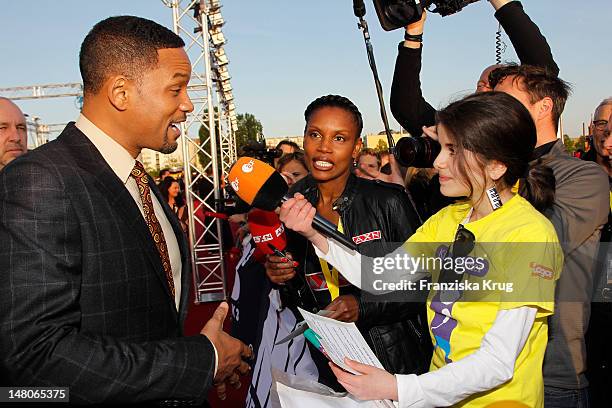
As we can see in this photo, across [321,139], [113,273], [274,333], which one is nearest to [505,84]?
[321,139]

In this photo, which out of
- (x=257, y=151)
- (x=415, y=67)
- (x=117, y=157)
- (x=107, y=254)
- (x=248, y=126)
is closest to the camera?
(x=107, y=254)

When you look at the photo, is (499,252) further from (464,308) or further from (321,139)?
(321,139)

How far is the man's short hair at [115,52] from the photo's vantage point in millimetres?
1772

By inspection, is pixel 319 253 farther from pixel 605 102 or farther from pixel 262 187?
pixel 605 102

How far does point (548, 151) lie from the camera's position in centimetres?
223

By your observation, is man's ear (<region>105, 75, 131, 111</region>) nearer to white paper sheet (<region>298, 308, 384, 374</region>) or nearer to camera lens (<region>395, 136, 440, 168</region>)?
white paper sheet (<region>298, 308, 384, 374</region>)

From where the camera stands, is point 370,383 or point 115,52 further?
point 115,52

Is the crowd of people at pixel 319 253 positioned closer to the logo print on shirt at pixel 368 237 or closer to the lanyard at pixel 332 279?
the logo print on shirt at pixel 368 237

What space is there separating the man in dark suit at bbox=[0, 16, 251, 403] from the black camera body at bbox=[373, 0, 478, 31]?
4.30 feet

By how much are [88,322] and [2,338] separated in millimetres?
231

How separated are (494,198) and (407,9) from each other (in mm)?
1438

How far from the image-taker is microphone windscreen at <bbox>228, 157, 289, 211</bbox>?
199 cm

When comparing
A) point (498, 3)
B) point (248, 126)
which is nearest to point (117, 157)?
point (498, 3)

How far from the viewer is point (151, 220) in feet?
6.07
